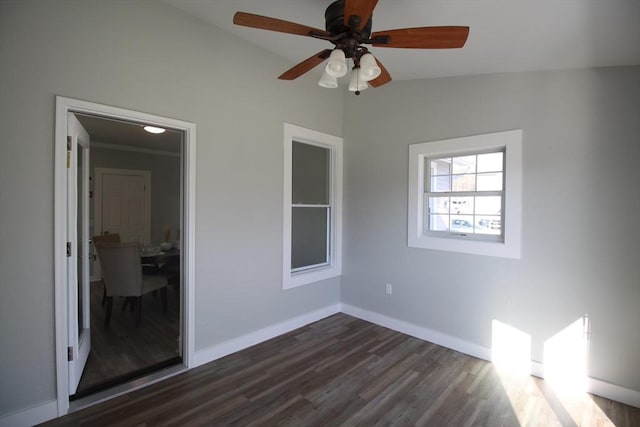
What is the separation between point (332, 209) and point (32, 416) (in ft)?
10.1

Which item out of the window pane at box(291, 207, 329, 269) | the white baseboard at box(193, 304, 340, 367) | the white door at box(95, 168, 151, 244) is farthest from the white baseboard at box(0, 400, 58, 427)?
the white door at box(95, 168, 151, 244)

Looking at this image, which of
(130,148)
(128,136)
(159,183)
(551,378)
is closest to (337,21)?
(551,378)

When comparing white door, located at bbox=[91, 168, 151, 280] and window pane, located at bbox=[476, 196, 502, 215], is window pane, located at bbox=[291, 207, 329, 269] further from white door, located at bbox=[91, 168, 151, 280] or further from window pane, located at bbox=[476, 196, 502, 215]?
white door, located at bbox=[91, 168, 151, 280]

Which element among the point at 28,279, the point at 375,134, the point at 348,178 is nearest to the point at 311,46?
the point at 375,134

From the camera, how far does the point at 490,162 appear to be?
2.87m

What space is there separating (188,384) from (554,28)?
359 centimetres

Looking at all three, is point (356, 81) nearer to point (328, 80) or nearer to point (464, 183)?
point (328, 80)

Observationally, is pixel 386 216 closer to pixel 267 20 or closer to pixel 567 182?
pixel 567 182

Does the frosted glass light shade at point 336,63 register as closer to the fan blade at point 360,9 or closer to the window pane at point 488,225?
the fan blade at point 360,9

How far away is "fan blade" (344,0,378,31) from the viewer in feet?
4.34

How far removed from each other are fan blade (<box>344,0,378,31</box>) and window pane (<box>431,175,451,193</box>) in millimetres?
2106

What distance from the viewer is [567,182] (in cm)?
238

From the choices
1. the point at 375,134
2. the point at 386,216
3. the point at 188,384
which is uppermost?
the point at 375,134

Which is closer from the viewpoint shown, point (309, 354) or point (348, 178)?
point (309, 354)
